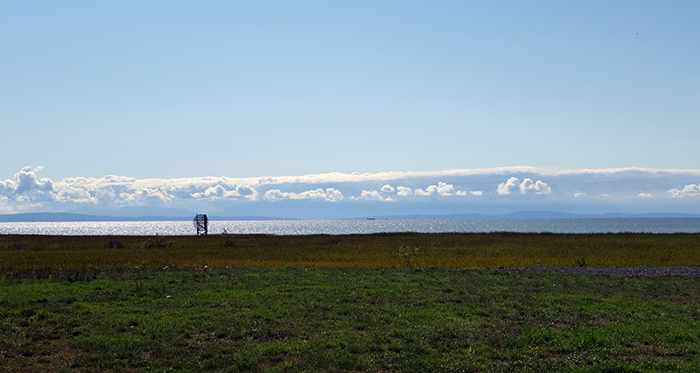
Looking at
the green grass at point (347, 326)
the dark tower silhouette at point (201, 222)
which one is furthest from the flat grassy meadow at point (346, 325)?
the dark tower silhouette at point (201, 222)

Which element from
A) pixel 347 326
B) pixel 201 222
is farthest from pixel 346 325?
pixel 201 222

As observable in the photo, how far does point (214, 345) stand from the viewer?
11.4 meters

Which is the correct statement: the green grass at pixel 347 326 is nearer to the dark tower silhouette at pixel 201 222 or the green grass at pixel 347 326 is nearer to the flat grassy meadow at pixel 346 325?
the flat grassy meadow at pixel 346 325

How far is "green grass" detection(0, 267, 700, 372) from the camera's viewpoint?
1027 cm

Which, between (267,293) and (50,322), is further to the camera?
(267,293)

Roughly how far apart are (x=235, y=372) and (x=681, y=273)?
25532mm

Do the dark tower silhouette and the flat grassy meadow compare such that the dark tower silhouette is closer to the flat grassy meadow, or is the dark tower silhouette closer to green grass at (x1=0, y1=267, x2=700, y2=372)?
the flat grassy meadow

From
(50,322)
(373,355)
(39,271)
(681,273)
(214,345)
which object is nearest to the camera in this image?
(373,355)

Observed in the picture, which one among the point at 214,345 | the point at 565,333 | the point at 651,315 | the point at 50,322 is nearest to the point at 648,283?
the point at 651,315

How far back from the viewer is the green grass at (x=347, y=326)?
10.3 m

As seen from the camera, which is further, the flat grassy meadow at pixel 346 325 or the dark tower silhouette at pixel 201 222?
the dark tower silhouette at pixel 201 222

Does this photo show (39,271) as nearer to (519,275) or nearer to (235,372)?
(235,372)

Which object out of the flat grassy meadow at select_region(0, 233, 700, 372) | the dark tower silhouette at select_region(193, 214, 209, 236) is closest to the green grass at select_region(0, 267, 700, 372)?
the flat grassy meadow at select_region(0, 233, 700, 372)

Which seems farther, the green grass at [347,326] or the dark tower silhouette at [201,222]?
the dark tower silhouette at [201,222]
